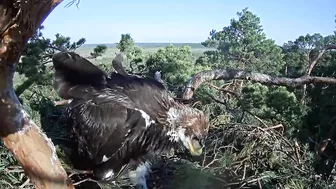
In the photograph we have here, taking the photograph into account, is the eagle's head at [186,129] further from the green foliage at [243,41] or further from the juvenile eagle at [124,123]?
the green foliage at [243,41]

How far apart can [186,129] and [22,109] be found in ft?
4.44

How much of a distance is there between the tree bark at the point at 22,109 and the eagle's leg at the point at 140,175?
0.95m

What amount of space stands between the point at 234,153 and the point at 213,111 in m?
0.90

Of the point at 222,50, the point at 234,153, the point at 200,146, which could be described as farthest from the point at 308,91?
the point at 222,50

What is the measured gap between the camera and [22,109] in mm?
2594

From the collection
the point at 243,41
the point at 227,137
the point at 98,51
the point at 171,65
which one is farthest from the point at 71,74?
the point at 243,41

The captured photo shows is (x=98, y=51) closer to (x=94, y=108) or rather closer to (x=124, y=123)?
(x=94, y=108)

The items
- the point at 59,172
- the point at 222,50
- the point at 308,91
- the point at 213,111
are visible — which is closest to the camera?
the point at 59,172

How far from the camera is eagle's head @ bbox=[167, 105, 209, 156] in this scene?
3.52m

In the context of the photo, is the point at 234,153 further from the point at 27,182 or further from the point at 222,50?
the point at 222,50

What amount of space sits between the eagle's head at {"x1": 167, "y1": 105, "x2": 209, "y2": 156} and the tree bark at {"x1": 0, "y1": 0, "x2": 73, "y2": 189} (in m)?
1.05

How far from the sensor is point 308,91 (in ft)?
26.2

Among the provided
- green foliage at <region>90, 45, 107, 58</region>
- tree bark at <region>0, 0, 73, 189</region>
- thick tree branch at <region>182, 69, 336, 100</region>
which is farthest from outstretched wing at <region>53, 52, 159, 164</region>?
green foliage at <region>90, 45, 107, 58</region>

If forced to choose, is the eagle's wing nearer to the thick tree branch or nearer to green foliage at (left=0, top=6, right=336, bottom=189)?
green foliage at (left=0, top=6, right=336, bottom=189)
